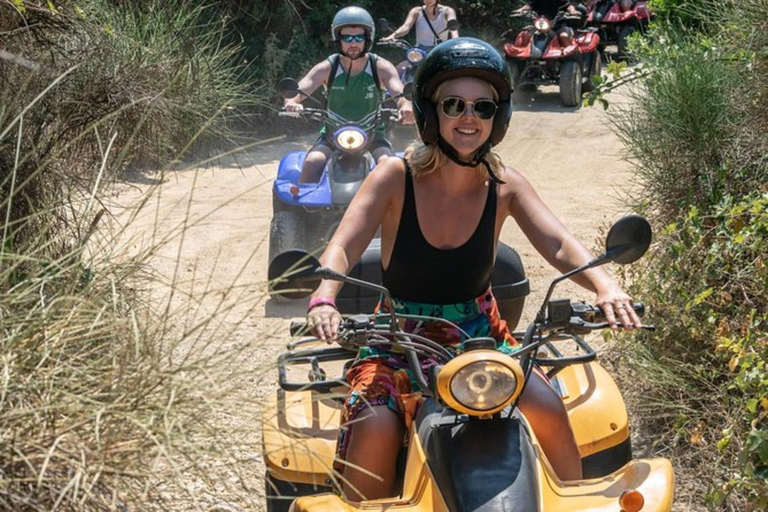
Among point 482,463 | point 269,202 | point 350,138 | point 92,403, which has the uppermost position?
point 92,403

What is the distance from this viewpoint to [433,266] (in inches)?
125

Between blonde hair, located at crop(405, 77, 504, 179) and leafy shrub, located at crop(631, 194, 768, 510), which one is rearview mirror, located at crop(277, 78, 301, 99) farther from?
blonde hair, located at crop(405, 77, 504, 179)

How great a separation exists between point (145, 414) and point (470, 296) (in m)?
1.46

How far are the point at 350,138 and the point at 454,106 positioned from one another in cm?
374

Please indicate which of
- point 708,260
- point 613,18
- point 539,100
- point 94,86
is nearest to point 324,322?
point 94,86

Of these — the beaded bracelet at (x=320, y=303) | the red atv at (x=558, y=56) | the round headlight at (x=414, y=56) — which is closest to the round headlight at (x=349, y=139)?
the beaded bracelet at (x=320, y=303)

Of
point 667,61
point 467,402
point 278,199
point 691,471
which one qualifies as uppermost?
point 667,61

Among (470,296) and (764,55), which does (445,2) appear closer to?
(764,55)

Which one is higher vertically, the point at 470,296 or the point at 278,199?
the point at 470,296


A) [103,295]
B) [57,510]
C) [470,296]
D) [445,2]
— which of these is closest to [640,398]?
[470,296]

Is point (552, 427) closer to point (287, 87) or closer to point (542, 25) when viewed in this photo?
point (287, 87)

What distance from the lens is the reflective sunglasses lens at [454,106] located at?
122 inches

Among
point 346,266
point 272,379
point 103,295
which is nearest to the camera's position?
point 103,295

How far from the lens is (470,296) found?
10.6 feet
